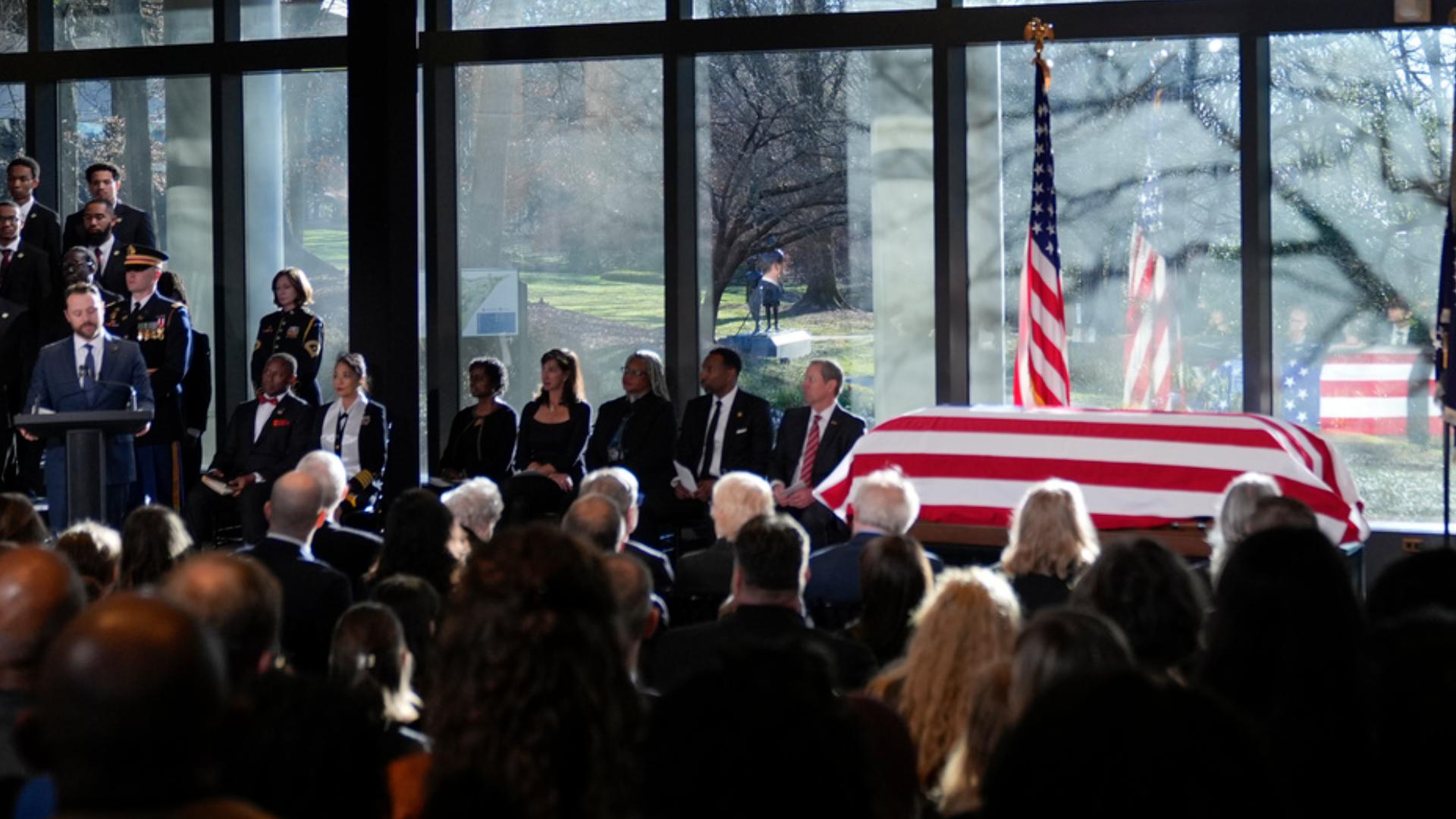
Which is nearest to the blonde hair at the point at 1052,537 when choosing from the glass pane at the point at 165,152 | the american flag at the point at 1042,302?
the american flag at the point at 1042,302

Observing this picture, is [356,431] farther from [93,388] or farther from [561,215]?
[561,215]

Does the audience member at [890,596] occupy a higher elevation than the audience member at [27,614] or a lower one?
lower

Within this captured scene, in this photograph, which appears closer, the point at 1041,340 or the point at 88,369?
the point at 88,369

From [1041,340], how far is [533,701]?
618 cm

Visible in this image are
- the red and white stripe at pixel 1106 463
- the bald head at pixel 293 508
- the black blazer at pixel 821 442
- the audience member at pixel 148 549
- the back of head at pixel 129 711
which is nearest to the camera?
the back of head at pixel 129 711

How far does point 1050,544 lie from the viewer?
4395 millimetres

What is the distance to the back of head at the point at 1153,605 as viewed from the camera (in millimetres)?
2973

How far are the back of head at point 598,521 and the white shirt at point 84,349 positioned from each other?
12.6ft

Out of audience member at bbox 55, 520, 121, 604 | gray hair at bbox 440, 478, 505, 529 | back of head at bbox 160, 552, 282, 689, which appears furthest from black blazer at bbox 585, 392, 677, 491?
back of head at bbox 160, 552, 282, 689

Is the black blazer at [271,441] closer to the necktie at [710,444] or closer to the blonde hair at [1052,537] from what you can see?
the necktie at [710,444]

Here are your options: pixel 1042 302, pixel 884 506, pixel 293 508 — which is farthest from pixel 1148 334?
pixel 293 508

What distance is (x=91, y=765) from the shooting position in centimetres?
128

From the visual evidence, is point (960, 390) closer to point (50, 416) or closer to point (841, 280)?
point (841, 280)

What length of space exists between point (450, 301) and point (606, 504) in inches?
208
